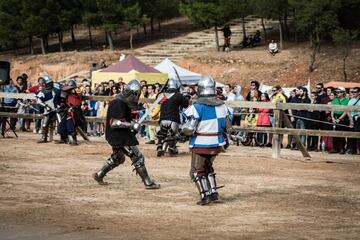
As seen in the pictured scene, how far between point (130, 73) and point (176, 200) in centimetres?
1814

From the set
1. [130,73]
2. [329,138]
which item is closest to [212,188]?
[329,138]

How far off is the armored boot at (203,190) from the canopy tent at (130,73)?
18.1 m

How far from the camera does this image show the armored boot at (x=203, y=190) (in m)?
12.6

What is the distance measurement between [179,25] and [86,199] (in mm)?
46963

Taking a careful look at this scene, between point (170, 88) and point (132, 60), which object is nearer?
point (170, 88)

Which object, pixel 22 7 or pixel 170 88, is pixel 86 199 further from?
pixel 22 7

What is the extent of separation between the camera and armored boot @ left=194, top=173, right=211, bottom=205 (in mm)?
12602

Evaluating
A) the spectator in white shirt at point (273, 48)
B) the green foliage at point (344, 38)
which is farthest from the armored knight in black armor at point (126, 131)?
the spectator in white shirt at point (273, 48)

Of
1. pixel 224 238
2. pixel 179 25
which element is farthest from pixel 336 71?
pixel 224 238

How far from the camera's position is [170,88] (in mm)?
18984

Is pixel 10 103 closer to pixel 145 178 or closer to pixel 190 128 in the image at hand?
pixel 145 178

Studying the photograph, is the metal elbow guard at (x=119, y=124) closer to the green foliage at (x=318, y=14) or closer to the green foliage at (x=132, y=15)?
the green foliage at (x=318, y=14)

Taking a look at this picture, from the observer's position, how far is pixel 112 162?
14.4 metres

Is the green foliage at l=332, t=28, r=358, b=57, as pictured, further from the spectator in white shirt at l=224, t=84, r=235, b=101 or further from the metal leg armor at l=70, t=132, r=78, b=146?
the metal leg armor at l=70, t=132, r=78, b=146
